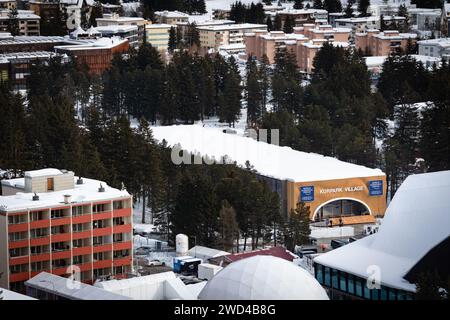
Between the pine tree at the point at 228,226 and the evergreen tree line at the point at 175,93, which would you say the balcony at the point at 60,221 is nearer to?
the pine tree at the point at 228,226

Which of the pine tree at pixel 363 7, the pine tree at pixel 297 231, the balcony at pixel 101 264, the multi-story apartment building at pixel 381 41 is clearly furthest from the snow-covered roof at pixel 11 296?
the pine tree at pixel 363 7

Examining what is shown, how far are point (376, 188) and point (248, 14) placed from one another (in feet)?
137

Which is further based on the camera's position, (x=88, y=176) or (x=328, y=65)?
(x=328, y=65)

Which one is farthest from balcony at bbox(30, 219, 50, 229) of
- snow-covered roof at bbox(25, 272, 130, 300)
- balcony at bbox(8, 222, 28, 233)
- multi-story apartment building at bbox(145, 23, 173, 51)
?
multi-story apartment building at bbox(145, 23, 173, 51)

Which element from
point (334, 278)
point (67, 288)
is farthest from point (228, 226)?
point (67, 288)

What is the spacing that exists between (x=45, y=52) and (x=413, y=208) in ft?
121

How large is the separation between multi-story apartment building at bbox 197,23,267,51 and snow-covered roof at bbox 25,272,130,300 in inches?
1671

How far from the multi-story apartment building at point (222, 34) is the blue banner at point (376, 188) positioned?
32.8m

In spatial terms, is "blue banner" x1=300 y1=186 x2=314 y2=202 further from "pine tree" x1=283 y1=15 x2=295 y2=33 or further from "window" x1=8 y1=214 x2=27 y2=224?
"pine tree" x1=283 y1=15 x2=295 y2=33

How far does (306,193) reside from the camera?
115 ft

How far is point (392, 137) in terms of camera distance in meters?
42.4

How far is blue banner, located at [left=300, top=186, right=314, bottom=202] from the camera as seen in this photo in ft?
115

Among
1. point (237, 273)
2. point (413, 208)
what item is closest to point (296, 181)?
point (413, 208)
